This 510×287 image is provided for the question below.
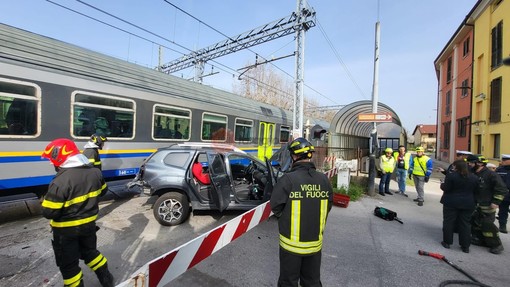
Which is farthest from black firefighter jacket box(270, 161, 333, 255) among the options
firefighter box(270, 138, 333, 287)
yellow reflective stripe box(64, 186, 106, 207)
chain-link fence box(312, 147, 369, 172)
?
chain-link fence box(312, 147, 369, 172)

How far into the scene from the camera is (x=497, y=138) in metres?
13.7

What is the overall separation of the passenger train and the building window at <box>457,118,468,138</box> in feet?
60.2

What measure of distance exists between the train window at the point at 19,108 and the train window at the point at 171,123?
2591 millimetres

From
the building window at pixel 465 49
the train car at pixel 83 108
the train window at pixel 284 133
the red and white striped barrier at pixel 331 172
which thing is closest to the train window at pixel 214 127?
the train car at pixel 83 108

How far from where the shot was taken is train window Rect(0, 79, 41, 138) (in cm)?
469

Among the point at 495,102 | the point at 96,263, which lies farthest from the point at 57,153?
the point at 495,102

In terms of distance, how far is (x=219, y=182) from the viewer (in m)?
4.85

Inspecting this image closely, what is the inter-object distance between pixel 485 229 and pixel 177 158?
18.6 ft

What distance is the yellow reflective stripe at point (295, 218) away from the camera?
229 centimetres

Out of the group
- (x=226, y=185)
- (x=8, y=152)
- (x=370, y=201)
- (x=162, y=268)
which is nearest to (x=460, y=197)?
(x=370, y=201)

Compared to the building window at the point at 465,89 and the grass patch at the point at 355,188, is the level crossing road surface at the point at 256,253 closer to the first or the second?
the grass patch at the point at 355,188

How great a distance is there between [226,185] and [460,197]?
4017mm

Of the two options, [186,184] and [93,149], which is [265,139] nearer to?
[186,184]

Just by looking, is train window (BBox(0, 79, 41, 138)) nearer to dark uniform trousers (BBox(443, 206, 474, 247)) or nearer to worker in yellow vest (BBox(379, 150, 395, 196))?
dark uniform trousers (BBox(443, 206, 474, 247))
